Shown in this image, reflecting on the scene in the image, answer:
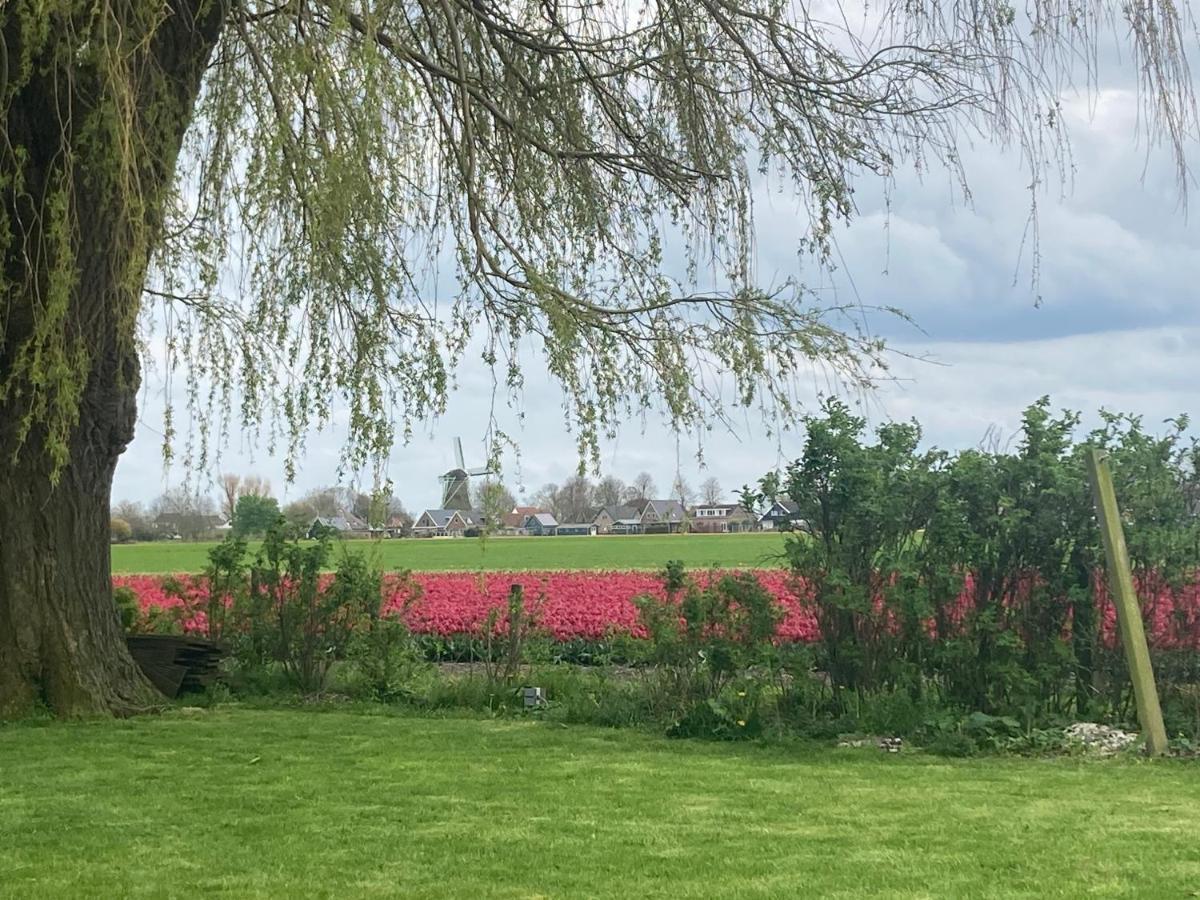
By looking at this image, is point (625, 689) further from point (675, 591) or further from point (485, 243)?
point (485, 243)

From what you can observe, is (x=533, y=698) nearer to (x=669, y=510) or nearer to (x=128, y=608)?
(x=669, y=510)

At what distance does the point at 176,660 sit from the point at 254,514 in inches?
42.8

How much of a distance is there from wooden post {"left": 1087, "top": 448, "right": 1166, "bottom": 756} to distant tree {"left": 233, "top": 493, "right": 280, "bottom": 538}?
480cm

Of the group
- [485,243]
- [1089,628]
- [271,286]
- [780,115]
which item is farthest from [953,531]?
[271,286]

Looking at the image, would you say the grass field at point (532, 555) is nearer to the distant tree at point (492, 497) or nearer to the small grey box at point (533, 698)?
the small grey box at point (533, 698)

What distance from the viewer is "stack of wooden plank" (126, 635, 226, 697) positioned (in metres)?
8.30

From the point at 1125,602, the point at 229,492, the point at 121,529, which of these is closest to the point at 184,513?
the point at 229,492

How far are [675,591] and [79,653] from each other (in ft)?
11.5

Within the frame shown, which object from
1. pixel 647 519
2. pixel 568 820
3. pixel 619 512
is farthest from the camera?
pixel 647 519

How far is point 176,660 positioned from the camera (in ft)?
27.6

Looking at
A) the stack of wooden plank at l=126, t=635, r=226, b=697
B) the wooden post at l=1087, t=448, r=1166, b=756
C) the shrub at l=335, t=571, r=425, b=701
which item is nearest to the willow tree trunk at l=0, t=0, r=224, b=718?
the stack of wooden plank at l=126, t=635, r=226, b=697

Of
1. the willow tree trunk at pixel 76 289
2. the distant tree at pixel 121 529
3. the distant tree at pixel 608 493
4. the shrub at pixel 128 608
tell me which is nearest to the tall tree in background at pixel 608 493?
the distant tree at pixel 608 493

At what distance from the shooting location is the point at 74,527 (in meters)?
7.45

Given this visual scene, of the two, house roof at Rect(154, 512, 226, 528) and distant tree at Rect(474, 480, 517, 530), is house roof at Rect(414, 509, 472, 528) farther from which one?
house roof at Rect(154, 512, 226, 528)
